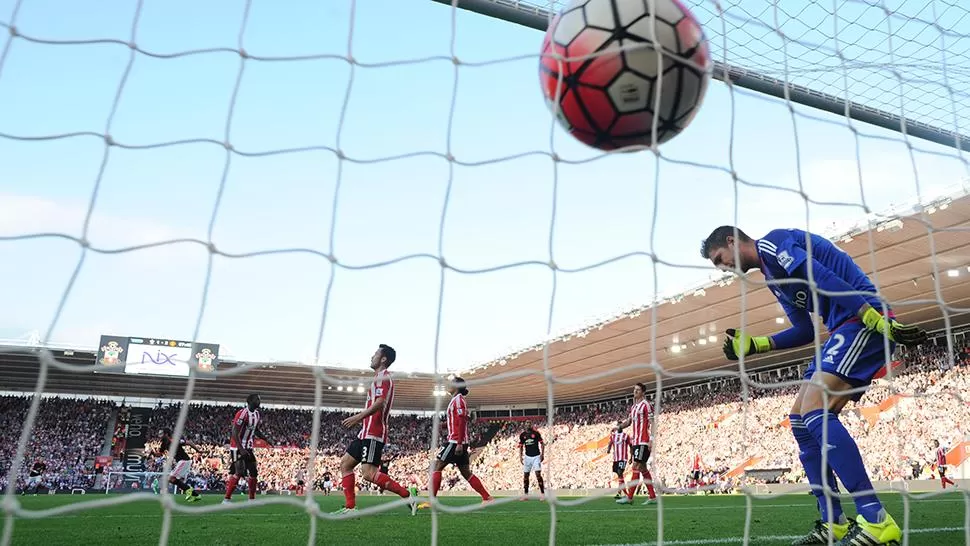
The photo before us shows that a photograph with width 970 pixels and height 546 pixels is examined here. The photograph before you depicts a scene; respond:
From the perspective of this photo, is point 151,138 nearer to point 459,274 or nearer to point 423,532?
point 459,274

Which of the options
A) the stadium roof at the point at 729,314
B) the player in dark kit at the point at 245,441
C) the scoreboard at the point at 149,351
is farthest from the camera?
the scoreboard at the point at 149,351

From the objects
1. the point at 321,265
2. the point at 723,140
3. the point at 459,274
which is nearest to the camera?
the point at 321,265

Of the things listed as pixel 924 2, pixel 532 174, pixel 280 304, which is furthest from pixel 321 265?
pixel 924 2

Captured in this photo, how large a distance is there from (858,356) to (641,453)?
290 inches

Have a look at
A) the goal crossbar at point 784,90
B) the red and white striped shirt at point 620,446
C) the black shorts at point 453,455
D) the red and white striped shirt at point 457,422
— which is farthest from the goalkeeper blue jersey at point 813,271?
the red and white striped shirt at point 620,446

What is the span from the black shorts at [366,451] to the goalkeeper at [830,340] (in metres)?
3.83

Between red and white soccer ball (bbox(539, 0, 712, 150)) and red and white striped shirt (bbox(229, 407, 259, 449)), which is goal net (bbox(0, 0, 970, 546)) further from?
red and white striped shirt (bbox(229, 407, 259, 449))

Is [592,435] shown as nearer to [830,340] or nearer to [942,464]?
[942,464]

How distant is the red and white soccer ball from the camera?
296 cm

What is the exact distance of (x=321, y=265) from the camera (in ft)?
8.84

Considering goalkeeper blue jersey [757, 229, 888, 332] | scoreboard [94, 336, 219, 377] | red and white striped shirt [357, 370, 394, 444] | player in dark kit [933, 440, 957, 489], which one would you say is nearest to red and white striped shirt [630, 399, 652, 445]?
red and white striped shirt [357, 370, 394, 444]

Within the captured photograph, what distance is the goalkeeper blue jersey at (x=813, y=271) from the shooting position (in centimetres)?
340

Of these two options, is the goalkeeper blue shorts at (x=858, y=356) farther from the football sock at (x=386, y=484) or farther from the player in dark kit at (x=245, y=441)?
the player in dark kit at (x=245, y=441)

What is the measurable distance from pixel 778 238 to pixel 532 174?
4.32ft
